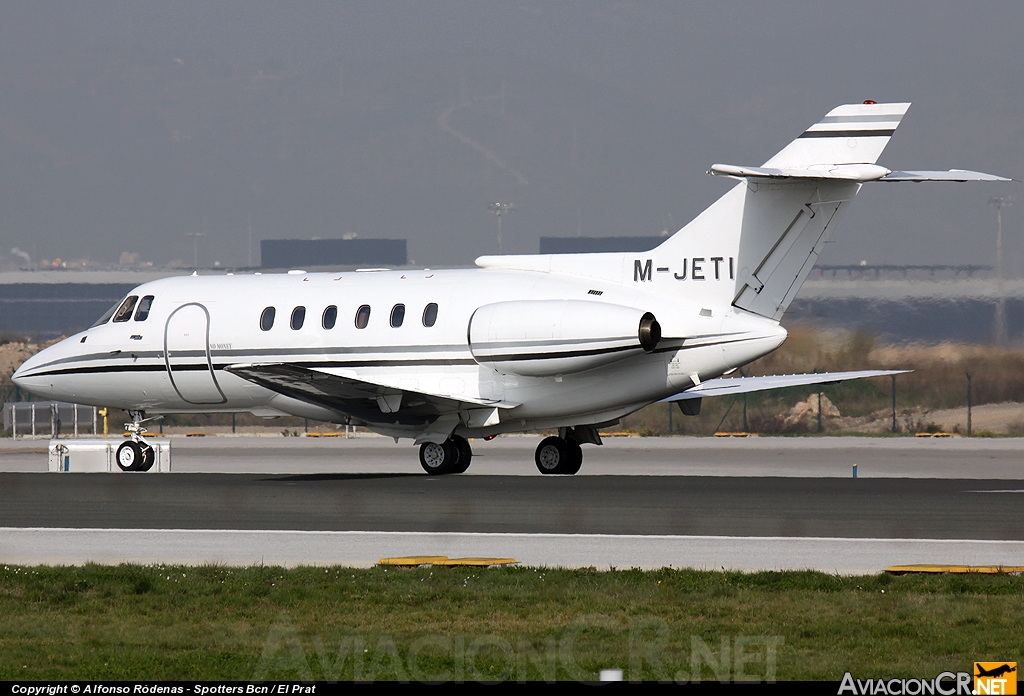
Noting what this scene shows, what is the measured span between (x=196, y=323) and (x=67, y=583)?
56.2ft

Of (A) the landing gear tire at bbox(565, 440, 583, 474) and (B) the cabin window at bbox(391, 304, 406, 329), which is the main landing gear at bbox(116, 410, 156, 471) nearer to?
(B) the cabin window at bbox(391, 304, 406, 329)

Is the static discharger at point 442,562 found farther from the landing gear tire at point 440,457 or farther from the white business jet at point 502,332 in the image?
the landing gear tire at point 440,457

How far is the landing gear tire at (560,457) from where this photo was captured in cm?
2783

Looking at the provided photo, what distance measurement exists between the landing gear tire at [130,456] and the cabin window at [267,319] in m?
4.10

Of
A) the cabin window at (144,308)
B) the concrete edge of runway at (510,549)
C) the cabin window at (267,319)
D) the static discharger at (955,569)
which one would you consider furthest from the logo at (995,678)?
the cabin window at (144,308)

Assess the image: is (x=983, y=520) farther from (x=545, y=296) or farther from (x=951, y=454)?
(x=951, y=454)

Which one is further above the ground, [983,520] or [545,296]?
[545,296]

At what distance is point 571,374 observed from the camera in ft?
83.8

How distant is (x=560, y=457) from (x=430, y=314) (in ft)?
13.6

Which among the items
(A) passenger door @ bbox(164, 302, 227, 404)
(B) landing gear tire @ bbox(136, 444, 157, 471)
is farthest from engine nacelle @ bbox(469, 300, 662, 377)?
(B) landing gear tire @ bbox(136, 444, 157, 471)

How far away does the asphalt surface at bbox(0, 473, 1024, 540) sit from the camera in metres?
16.3

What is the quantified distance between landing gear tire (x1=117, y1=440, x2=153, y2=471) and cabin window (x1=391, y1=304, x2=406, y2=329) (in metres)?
6.82

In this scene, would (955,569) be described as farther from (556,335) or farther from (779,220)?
(556,335)

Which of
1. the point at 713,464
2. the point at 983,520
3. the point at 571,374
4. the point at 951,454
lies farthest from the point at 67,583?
the point at 951,454
